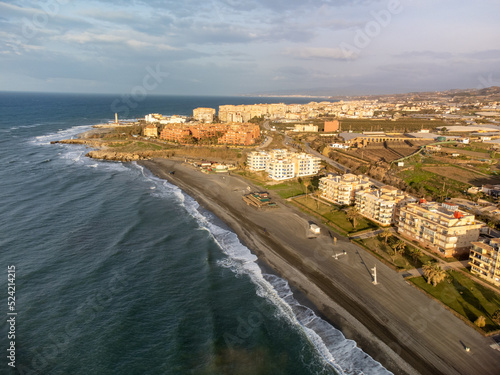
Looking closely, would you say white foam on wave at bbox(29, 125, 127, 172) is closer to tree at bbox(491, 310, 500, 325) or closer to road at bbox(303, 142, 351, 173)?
road at bbox(303, 142, 351, 173)

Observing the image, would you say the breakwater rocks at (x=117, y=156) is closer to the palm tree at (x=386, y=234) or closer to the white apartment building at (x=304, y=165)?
the white apartment building at (x=304, y=165)

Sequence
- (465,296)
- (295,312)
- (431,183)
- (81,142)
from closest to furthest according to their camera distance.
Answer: (295,312), (465,296), (431,183), (81,142)

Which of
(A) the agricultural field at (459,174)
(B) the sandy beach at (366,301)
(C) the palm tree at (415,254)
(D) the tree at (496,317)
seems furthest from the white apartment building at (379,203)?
(A) the agricultural field at (459,174)

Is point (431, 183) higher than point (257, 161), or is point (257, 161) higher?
point (257, 161)

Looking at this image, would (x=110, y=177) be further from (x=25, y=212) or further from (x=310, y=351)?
(x=310, y=351)

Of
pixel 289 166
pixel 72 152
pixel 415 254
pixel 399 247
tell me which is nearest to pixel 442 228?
pixel 415 254

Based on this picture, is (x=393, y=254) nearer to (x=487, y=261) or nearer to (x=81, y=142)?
(x=487, y=261)
